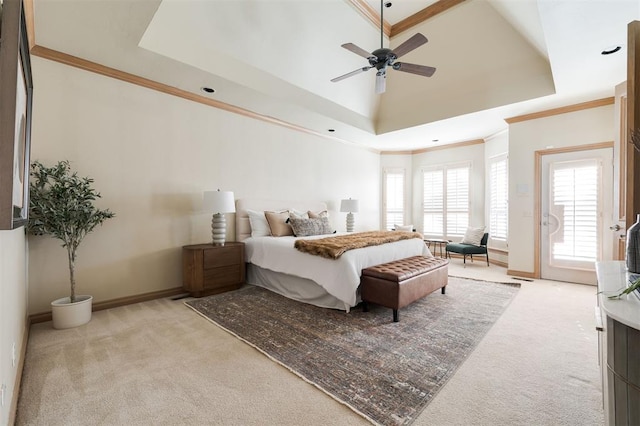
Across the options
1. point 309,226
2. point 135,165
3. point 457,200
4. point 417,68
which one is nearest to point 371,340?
point 309,226

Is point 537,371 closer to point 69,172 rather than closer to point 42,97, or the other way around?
point 69,172

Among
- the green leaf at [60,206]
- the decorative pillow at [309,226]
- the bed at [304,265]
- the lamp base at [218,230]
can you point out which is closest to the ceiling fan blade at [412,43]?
the bed at [304,265]

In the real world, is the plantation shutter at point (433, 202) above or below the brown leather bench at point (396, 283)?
above

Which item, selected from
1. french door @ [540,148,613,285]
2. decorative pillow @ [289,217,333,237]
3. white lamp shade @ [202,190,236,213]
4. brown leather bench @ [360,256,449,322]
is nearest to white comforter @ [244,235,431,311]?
brown leather bench @ [360,256,449,322]

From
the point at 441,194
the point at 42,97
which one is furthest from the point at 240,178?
the point at 441,194

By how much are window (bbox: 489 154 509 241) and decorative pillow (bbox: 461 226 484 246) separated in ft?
1.25

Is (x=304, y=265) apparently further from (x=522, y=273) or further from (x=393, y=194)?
(x=393, y=194)

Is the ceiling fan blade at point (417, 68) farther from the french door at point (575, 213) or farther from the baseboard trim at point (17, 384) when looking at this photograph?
the baseboard trim at point (17, 384)

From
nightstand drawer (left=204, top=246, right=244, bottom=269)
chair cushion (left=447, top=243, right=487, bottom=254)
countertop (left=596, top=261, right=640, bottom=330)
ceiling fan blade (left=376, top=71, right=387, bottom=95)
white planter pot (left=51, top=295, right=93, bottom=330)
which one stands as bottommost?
white planter pot (left=51, top=295, right=93, bottom=330)

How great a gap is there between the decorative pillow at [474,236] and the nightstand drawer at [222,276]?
4.74 meters

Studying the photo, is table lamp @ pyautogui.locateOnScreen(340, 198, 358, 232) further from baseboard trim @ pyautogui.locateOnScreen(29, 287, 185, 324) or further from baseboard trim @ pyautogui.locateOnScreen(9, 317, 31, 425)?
baseboard trim @ pyautogui.locateOnScreen(9, 317, 31, 425)

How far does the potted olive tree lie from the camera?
2.62 meters

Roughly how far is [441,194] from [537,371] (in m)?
5.48

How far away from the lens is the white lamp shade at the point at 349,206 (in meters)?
6.02
